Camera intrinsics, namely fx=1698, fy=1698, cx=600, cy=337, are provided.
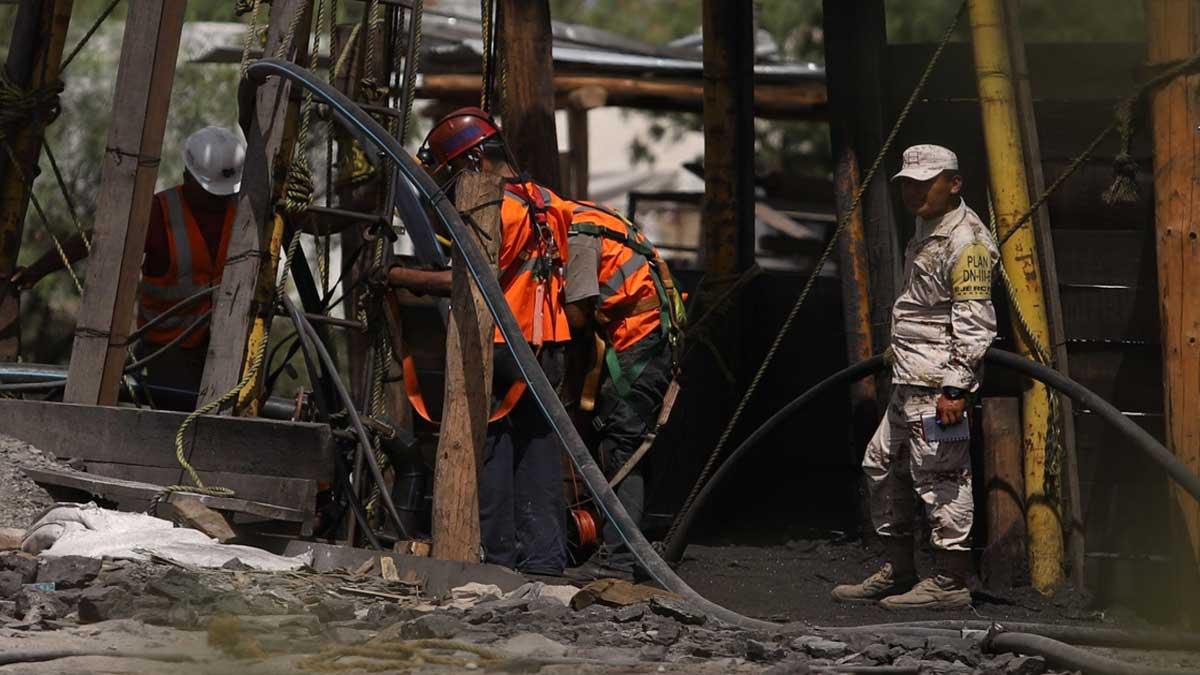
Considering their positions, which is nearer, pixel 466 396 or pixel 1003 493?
pixel 466 396

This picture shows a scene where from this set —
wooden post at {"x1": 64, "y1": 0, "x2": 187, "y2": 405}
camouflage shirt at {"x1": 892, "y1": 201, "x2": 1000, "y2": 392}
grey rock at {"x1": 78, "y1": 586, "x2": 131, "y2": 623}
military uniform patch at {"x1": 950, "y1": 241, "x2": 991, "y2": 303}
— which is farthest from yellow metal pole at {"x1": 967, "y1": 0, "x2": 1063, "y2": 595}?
grey rock at {"x1": 78, "y1": 586, "x2": 131, "y2": 623}

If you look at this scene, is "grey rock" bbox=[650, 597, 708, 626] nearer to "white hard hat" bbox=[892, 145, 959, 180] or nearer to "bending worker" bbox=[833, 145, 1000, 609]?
"bending worker" bbox=[833, 145, 1000, 609]

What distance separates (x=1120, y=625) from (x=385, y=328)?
3.36 metres

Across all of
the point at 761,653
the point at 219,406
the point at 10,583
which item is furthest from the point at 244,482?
the point at 761,653

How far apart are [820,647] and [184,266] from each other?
4.70 m

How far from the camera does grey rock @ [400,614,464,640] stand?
18.3 feet

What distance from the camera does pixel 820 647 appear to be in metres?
5.67

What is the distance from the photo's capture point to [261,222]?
756cm

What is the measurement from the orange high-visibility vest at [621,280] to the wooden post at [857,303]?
1.13 metres

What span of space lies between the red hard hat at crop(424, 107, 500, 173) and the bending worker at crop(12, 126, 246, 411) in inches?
82.9

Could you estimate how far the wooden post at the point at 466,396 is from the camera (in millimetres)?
6789

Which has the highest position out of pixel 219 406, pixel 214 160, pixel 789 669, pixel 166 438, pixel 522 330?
pixel 214 160

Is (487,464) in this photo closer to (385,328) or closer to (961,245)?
(385,328)

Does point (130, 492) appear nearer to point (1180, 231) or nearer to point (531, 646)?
point (531, 646)
